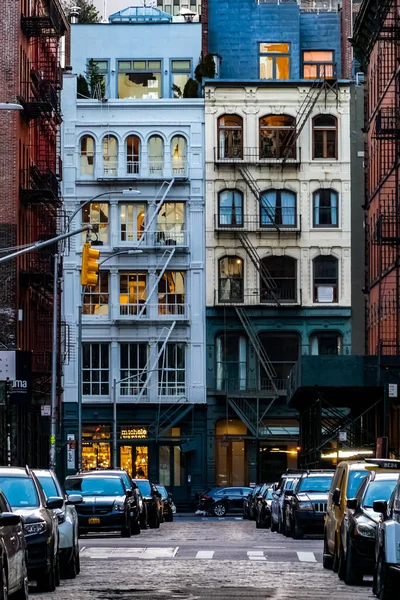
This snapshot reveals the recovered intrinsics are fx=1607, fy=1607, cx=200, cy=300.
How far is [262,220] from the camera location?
279 feet

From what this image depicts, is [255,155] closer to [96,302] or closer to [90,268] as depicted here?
[96,302]

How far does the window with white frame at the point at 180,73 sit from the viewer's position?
8738 cm

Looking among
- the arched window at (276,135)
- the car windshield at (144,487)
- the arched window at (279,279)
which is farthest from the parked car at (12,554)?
the arched window at (276,135)

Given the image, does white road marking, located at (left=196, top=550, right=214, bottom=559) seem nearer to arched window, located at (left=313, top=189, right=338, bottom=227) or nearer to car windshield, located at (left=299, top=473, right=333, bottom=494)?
car windshield, located at (left=299, top=473, right=333, bottom=494)

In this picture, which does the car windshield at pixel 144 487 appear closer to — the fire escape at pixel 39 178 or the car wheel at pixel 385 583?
the fire escape at pixel 39 178

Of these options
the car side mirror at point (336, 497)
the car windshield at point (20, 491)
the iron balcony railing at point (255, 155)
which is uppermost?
the iron balcony railing at point (255, 155)

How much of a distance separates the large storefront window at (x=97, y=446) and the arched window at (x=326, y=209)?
1565cm

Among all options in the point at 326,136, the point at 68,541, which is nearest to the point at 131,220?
the point at 326,136

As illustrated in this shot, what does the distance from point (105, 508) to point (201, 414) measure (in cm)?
4441

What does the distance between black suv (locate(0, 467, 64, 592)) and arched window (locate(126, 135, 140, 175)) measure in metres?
63.3

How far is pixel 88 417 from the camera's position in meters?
82.8

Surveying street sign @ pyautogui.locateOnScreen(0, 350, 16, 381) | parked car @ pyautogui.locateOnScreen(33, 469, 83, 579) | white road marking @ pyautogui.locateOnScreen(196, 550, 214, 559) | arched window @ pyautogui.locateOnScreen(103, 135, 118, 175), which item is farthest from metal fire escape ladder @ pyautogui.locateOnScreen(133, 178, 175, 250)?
parked car @ pyautogui.locateOnScreen(33, 469, 83, 579)

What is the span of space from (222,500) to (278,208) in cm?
1804

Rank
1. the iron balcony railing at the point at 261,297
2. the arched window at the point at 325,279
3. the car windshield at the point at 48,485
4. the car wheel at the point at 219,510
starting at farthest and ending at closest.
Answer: the arched window at the point at 325,279, the iron balcony railing at the point at 261,297, the car wheel at the point at 219,510, the car windshield at the point at 48,485
